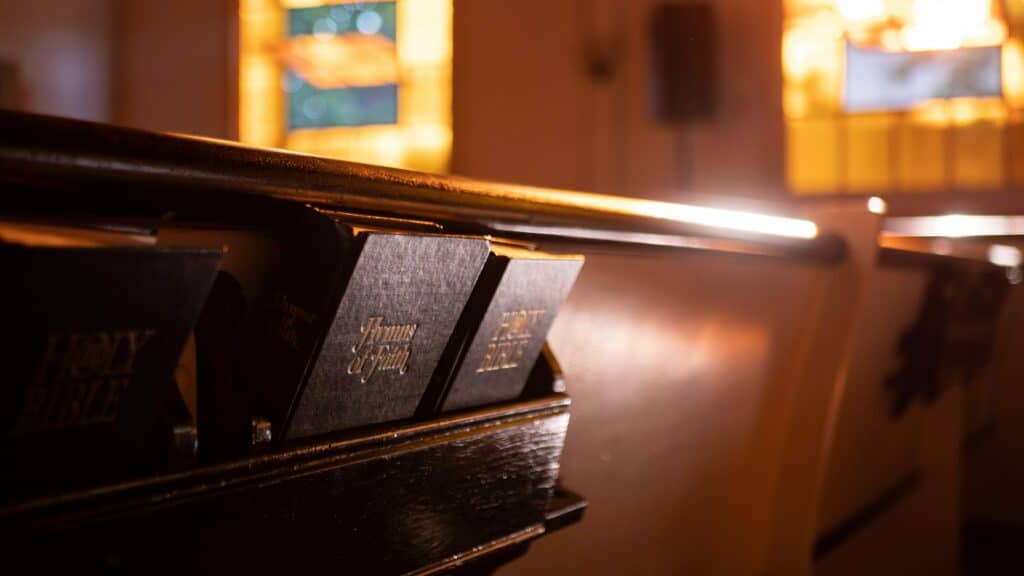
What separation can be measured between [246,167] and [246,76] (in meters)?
6.18

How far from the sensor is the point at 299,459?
1.73ft

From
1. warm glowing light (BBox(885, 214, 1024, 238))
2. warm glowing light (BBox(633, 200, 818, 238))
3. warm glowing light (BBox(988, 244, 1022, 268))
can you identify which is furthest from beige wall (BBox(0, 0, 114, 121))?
warm glowing light (BBox(633, 200, 818, 238))

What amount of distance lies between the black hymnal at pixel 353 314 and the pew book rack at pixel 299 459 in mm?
20

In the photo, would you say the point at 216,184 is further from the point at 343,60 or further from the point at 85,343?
the point at 343,60

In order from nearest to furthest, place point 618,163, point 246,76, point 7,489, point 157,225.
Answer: point 7,489, point 157,225, point 618,163, point 246,76

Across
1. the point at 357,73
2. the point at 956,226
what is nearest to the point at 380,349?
the point at 956,226

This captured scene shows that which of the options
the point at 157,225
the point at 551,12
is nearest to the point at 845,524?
the point at 157,225

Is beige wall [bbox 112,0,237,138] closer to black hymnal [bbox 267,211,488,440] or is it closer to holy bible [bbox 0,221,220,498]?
black hymnal [bbox 267,211,488,440]

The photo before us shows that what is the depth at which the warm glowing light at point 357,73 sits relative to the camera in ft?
19.3

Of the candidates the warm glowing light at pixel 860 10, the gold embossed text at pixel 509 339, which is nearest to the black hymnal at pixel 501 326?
the gold embossed text at pixel 509 339

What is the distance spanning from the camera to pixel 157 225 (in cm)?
52

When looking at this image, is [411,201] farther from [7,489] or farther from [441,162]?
[441,162]

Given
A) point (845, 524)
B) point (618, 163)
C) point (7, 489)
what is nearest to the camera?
point (7, 489)

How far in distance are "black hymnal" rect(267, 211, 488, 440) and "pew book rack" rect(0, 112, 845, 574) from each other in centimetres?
2
